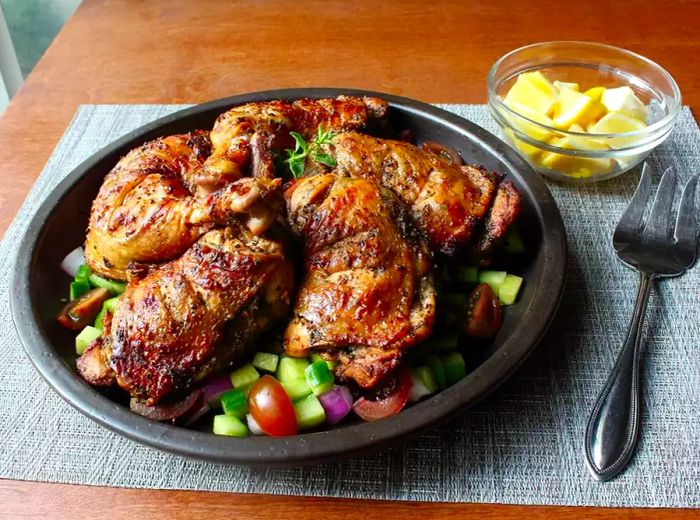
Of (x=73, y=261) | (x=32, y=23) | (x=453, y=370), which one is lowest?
(x=32, y=23)

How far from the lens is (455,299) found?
1799 mm

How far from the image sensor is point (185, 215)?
158 centimetres

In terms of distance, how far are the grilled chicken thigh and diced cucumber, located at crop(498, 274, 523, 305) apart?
16 centimetres

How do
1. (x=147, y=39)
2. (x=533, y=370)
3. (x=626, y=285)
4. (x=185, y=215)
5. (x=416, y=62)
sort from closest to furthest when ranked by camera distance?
(x=185, y=215) → (x=533, y=370) → (x=626, y=285) → (x=416, y=62) → (x=147, y=39)

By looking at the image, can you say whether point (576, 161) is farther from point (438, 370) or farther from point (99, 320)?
point (99, 320)

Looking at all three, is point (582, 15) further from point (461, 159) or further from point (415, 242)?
point (415, 242)

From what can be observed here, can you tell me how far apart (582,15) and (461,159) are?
1.77 metres

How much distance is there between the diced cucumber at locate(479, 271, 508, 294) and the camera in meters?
1.80

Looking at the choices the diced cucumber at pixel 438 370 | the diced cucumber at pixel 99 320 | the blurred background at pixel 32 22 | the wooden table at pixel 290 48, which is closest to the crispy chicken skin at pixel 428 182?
the diced cucumber at pixel 438 370

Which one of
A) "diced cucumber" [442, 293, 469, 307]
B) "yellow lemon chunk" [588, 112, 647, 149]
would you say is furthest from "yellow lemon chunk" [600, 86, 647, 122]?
"diced cucumber" [442, 293, 469, 307]

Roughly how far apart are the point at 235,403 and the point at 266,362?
126 mm

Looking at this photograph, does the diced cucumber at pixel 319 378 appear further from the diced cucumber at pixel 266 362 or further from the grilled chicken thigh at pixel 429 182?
the grilled chicken thigh at pixel 429 182

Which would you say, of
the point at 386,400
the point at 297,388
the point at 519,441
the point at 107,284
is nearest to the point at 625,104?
the point at 519,441

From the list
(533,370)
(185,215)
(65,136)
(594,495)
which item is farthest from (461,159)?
(65,136)
